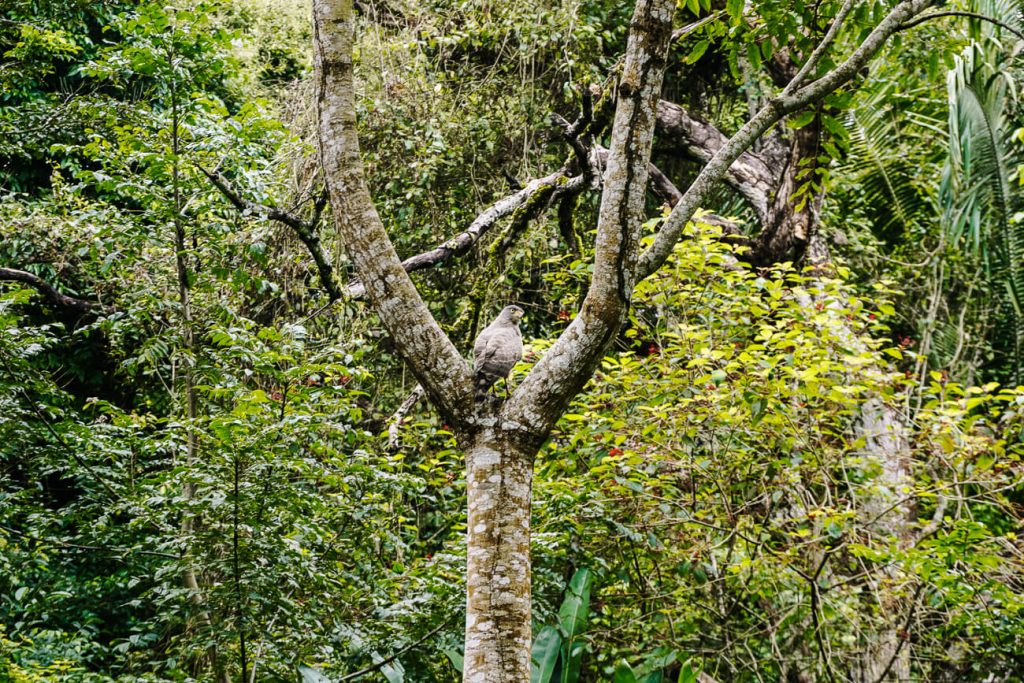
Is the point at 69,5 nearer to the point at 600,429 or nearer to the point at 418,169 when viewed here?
the point at 418,169

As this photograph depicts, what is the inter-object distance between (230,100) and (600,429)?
19.1ft

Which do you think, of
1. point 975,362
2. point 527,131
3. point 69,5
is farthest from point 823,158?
point 975,362

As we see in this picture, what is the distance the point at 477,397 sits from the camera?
2.47 m

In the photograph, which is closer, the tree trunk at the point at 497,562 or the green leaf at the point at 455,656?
the tree trunk at the point at 497,562

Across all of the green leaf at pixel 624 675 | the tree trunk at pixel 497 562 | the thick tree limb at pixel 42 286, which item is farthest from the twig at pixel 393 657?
the thick tree limb at pixel 42 286

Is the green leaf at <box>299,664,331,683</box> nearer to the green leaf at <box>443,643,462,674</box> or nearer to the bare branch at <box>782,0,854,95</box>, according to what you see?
the green leaf at <box>443,643,462,674</box>

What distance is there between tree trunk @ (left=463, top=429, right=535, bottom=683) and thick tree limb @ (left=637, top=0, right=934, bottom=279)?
0.71 metres

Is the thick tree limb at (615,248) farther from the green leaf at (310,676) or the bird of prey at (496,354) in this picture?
the green leaf at (310,676)

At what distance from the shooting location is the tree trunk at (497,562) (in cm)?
226

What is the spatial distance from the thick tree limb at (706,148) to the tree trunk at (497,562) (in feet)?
16.0

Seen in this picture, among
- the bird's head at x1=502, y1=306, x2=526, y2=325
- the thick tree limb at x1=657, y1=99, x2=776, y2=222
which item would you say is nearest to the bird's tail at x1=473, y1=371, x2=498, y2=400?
the bird's head at x1=502, y1=306, x2=526, y2=325

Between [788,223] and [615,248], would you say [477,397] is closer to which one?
[615,248]

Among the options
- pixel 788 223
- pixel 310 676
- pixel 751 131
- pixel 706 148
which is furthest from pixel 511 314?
pixel 706 148

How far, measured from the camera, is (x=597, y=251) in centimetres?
249
